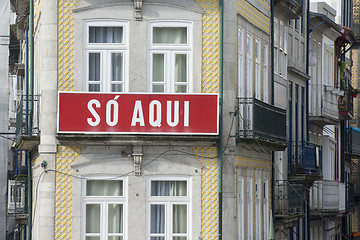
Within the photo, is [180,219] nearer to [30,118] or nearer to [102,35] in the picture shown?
[30,118]

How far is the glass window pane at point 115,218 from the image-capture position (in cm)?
2947

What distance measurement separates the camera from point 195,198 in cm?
2955

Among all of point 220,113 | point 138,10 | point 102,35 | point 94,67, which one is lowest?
point 220,113

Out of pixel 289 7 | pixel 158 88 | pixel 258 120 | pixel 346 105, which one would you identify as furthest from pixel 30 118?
pixel 346 105

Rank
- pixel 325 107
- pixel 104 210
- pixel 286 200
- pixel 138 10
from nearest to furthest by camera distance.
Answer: pixel 104 210 → pixel 138 10 → pixel 286 200 → pixel 325 107

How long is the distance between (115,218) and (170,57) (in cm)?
427

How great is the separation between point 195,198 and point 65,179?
3277 mm

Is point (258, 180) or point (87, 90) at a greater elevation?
point (87, 90)

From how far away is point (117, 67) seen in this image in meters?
29.7

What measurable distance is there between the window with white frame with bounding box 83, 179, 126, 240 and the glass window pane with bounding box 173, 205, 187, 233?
50.5 inches

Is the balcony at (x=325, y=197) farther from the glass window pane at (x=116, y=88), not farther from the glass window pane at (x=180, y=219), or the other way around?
the glass window pane at (x=116, y=88)

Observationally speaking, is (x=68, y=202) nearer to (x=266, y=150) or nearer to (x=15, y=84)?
(x=266, y=150)

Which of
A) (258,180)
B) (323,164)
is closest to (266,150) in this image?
(258,180)

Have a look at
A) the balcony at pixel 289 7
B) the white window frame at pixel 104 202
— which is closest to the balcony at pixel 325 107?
the balcony at pixel 289 7
